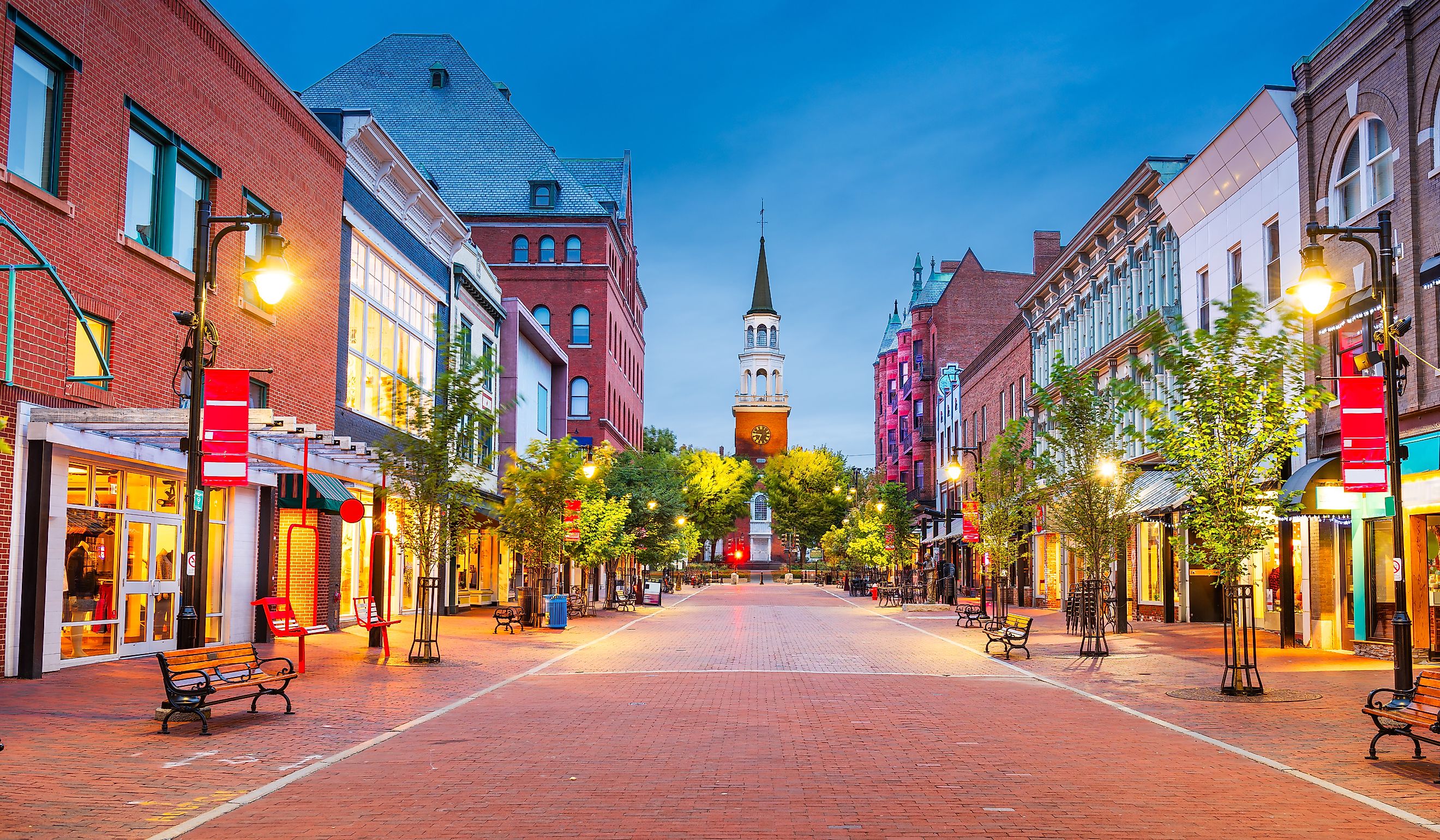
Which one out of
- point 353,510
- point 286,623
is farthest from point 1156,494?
point 286,623

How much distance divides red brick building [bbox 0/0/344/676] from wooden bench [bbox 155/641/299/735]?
11.5 ft

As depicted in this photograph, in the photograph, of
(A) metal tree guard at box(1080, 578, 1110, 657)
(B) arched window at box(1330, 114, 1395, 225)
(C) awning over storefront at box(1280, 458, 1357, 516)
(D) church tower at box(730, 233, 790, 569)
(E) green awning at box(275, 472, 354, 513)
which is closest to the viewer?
(B) arched window at box(1330, 114, 1395, 225)

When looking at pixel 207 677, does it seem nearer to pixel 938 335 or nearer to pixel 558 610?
pixel 558 610

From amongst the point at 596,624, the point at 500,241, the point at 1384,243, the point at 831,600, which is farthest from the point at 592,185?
the point at 1384,243

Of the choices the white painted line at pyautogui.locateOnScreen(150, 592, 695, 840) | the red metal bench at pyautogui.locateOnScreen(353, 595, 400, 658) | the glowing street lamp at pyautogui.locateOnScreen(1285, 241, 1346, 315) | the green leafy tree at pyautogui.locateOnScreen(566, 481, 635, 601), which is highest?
the glowing street lamp at pyautogui.locateOnScreen(1285, 241, 1346, 315)

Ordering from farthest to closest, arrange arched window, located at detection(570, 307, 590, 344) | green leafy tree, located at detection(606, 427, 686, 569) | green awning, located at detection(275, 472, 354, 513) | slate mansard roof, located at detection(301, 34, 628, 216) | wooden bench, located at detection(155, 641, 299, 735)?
arched window, located at detection(570, 307, 590, 344) → slate mansard roof, located at detection(301, 34, 628, 216) → green leafy tree, located at detection(606, 427, 686, 569) → green awning, located at detection(275, 472, 354, 513) → wooden bench, located at detection(155, 641, 299, 735)

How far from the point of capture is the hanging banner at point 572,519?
32031 millimetres

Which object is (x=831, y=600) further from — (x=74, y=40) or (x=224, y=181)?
(x=74, y=40)

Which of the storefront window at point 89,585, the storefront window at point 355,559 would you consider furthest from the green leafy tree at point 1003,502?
the storefront window at point 89,585

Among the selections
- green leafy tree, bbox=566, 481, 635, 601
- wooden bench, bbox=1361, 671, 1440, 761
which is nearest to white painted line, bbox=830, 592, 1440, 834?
wooden bench, bbox=1361, 671, 1440, 761

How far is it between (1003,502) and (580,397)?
3538 cm

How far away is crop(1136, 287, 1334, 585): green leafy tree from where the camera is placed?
53.3 feet

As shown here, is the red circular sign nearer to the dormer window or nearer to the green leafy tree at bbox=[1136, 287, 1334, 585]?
the green leafy tree at bbox=[1136, 287, 1334, 585]

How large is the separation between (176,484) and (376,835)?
14868mm
